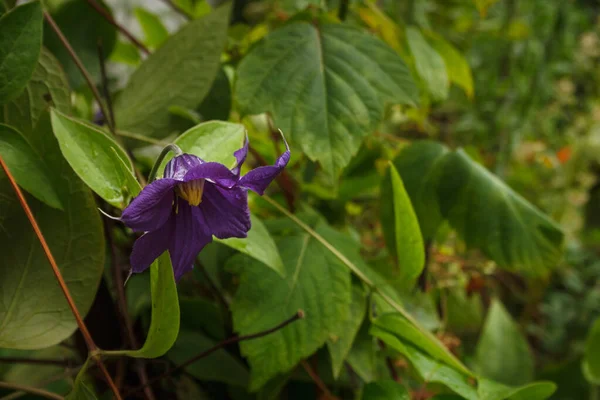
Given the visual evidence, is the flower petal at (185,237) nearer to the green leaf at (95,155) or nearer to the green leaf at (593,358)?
the green leaf at (95,155)

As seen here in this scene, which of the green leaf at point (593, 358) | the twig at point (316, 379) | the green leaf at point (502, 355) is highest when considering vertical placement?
the twig at point (316, 379)

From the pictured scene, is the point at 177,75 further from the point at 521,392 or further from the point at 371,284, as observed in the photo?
the point at 521,392

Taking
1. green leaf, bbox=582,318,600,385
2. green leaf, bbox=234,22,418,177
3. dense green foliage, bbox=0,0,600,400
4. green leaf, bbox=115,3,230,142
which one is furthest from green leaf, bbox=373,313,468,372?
green leaf, bbox=582,318,600,385

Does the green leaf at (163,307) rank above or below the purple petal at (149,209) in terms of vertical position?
below

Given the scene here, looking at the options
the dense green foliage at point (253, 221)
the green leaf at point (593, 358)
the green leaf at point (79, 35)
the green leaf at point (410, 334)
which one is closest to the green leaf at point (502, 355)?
the dense green foliage at point (253, 221)

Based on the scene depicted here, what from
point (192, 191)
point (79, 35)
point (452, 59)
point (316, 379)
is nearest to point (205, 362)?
point (316, 379)

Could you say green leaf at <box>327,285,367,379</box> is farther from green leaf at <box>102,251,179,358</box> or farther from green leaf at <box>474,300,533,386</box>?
green leaf at <box>474,300,533,386</box>
